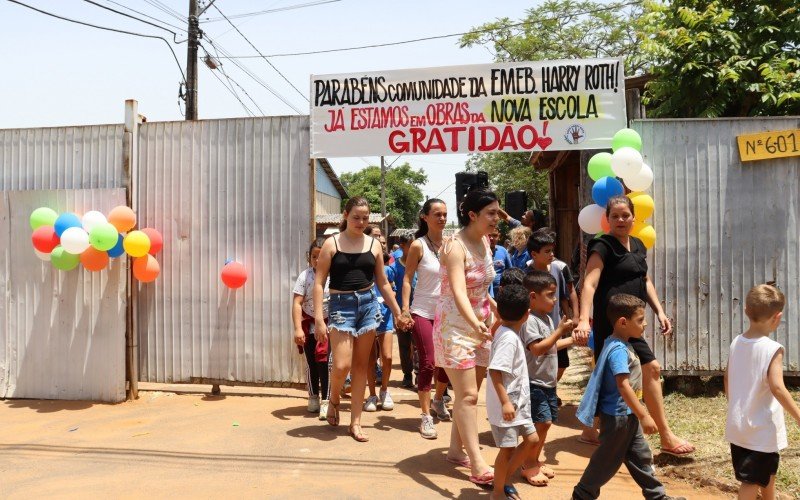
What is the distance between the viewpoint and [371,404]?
6.60 m

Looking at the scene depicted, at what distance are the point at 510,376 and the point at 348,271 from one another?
190 cm

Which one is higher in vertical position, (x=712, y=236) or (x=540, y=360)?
(x=712, y=236)

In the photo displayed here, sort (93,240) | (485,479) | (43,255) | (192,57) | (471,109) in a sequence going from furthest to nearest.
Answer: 1. (192,57)
2. (43,255)
3. (471,109)
4. (93,240)
5. (485,479)

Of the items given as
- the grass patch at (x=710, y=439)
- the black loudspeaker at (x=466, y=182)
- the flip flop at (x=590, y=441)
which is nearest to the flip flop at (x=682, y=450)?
the grass patch at (x=710, y=439)

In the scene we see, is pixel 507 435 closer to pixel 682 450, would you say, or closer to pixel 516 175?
pixel 682 450

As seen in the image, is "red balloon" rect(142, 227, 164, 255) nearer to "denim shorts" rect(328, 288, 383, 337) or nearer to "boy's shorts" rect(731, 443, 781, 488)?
"denim shorts" rect(328, 288, 383, 337)

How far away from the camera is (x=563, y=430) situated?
19.3ft

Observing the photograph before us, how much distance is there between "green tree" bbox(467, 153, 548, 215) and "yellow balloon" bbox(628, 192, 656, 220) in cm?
2074

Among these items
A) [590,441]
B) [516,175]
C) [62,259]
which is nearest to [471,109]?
[590,441]

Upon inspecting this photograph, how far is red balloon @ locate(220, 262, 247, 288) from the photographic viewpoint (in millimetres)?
6957

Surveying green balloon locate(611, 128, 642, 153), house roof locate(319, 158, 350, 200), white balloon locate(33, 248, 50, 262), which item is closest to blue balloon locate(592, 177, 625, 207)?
green balloon locate(611, 128, 642, 153)

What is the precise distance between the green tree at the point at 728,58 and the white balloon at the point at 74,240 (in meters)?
6.77

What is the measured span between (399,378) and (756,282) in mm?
4128

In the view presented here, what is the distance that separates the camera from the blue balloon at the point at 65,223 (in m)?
6.80
